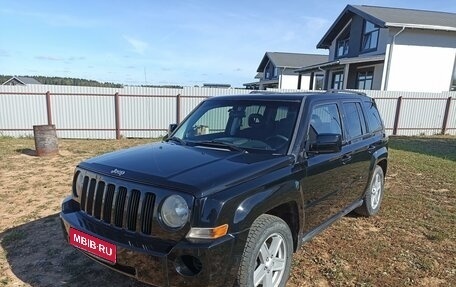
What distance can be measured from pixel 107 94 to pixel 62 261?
37.3ft

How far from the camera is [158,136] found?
48.6 ft

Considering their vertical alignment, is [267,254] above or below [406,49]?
below

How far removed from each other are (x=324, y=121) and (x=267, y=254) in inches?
64.5

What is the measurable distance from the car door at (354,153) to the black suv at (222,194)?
31 millimetres

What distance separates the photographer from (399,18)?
19672 millimetres

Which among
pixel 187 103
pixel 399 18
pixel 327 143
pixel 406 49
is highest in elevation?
pixel 399 18

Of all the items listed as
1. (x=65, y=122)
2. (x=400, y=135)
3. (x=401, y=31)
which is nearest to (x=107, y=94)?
(x=65, y=122)

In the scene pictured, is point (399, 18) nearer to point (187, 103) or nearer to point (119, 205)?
point (187, 103)

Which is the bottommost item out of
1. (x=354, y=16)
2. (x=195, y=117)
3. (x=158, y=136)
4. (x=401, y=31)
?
(x=158, y=136)

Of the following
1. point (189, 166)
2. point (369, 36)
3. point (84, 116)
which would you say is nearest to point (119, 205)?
point (189, 166)

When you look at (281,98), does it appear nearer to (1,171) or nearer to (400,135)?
(1,171)

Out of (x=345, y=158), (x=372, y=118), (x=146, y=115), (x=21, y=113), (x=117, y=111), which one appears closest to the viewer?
(x=345, y=158)

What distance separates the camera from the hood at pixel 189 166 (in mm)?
2389

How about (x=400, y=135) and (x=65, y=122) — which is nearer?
→ (x=65, y=122)
